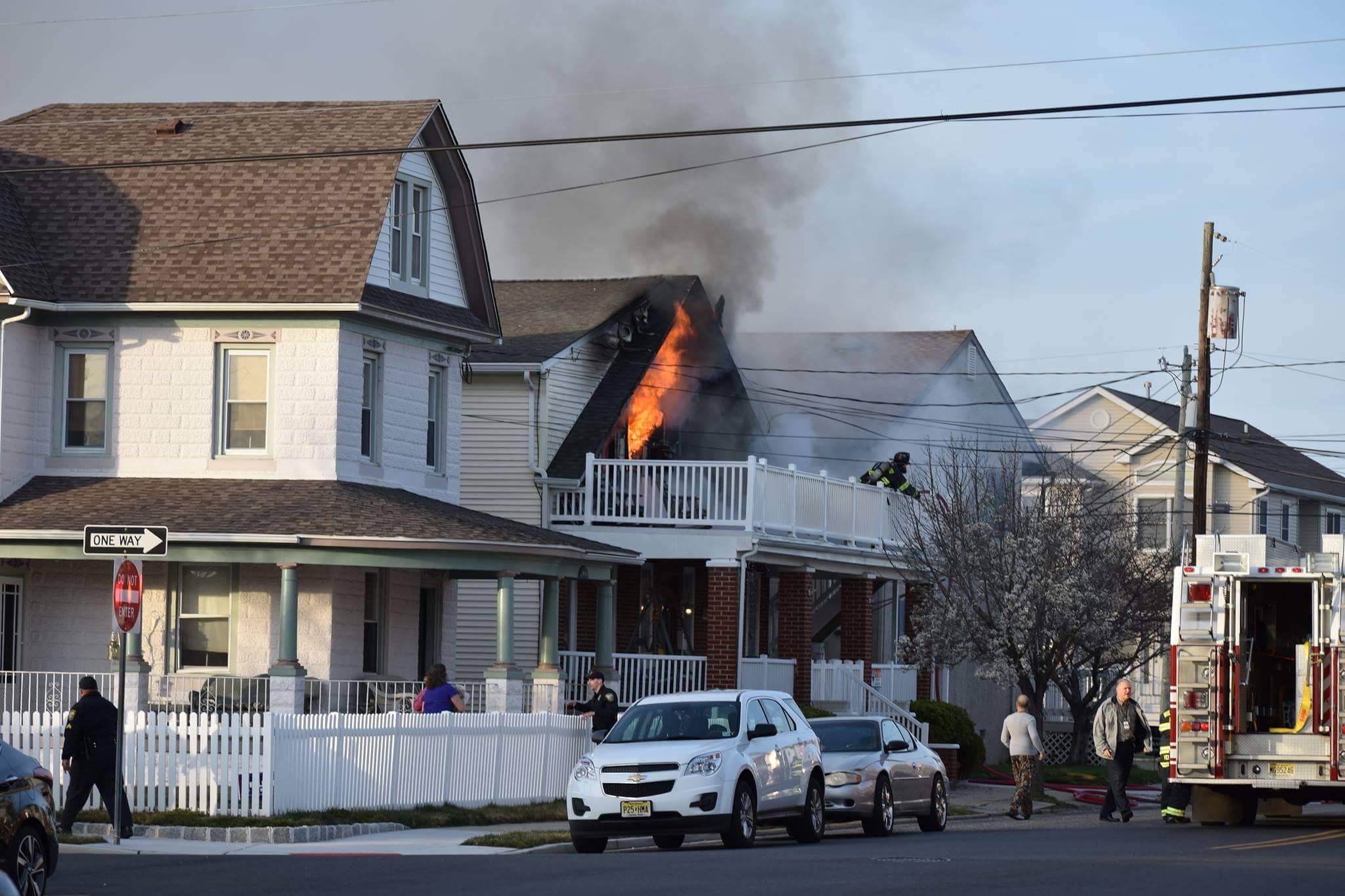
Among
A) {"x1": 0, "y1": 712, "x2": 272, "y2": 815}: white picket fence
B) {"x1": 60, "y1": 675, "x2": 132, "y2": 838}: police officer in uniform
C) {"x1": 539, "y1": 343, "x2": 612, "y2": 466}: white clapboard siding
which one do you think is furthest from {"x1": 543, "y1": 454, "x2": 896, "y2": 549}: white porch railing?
{"x1": 60, "y1": 675, "x2": 132, "y2": 838}: police officer in uniform

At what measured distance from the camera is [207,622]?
26.8 m

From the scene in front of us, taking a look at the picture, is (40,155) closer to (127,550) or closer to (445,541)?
(445,541)

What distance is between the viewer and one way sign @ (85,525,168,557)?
59.8 ft

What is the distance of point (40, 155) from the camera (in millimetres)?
28312

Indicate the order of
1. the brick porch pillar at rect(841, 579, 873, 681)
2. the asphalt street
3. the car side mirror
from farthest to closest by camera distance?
the brick porch pillar at rect(841, 579, 873, 681) < the car side mirror < the asphalt street

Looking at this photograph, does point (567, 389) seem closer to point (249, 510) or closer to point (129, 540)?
point (249, 510)

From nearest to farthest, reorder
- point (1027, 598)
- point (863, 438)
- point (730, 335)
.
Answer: point (1027, 598), point (730, 335), point (863, 438)

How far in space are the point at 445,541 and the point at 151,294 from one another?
5.43 metres

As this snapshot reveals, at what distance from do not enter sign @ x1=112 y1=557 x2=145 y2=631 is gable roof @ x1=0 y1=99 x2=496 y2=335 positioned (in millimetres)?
8848

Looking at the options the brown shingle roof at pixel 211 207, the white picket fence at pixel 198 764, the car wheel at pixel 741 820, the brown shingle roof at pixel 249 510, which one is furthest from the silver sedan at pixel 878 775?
the brown shingle roof at pixel 211 207

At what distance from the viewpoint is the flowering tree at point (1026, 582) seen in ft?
102

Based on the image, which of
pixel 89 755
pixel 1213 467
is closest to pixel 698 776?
pixel 89 755

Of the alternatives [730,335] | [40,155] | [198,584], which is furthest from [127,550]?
[730,335]

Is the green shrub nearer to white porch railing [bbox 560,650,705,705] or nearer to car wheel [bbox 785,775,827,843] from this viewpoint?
white porch railing [bbox 560,650,705,705]
